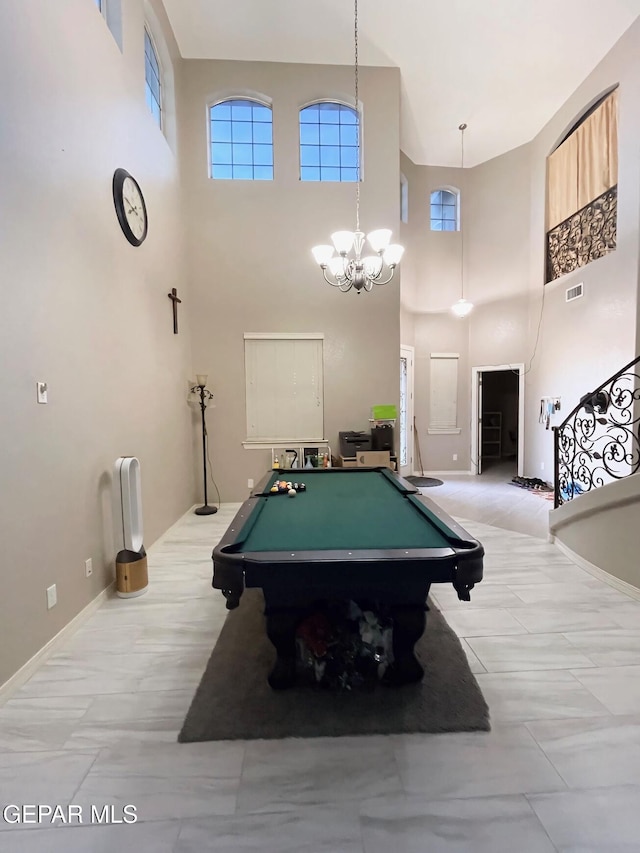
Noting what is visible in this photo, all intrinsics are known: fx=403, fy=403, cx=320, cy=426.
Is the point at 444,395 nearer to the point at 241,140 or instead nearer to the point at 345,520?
the point at 241,140

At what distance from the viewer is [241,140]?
5406mm

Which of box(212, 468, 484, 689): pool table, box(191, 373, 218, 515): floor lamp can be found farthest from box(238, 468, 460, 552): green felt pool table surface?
box(191, 373, 218, 515): floor lamp

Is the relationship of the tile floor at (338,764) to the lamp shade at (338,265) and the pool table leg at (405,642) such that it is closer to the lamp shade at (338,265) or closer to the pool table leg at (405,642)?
the pool table leg at (405,642)

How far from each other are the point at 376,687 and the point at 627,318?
16.4ft

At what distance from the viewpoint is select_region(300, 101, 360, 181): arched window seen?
5.45 meters

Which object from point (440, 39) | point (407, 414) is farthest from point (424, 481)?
point (440, 39)

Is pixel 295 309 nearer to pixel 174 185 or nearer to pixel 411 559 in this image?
pixel 174 185

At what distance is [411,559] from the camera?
5.24 feet

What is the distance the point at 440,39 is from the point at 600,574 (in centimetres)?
625

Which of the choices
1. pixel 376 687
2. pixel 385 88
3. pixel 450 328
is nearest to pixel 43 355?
pixel 376 687

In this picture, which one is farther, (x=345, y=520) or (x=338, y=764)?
(x=345, y=520)

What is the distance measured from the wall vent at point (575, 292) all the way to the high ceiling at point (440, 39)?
107 inches

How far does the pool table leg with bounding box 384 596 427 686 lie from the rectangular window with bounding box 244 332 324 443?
147 inches

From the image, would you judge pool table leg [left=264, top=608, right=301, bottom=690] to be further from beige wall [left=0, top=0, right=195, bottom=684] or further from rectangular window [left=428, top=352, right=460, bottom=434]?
rectangular window [left=428, top=352, right=460, bottom=434]
